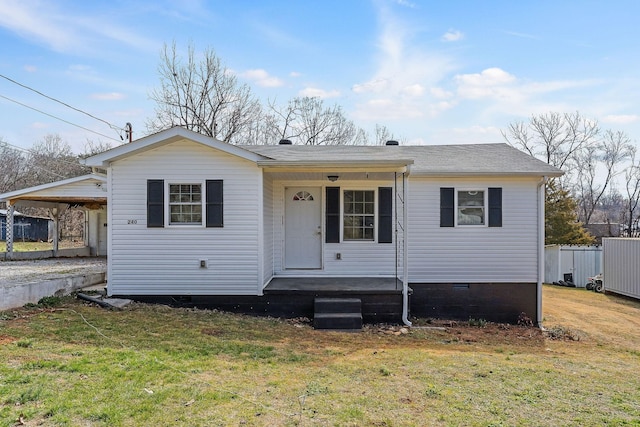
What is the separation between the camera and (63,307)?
24.8 ft

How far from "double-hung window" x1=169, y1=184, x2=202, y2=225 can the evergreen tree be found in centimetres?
1940

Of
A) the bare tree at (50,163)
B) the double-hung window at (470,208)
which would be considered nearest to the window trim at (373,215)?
the double-hung window at (470,208)

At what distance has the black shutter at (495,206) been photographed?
9.09 metres

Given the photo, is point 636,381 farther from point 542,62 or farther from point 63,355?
point 542,62

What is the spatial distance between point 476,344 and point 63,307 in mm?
7271

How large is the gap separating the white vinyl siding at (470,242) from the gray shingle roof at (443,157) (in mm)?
320

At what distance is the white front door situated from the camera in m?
9.73

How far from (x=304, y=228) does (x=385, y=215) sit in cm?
189

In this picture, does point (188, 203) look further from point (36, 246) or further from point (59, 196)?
point (36, 246)

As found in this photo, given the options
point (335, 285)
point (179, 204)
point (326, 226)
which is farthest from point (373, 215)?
point (179, 204)

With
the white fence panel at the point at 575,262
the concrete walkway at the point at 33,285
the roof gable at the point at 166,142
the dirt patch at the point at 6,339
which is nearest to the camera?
the dirt patch at the point at 6,339

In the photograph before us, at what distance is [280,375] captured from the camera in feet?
15.4

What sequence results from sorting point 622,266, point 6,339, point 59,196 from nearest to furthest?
point 6,339 → point 59,196 → point 622,266

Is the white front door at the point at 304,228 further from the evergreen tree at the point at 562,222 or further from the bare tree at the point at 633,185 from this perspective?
the bare tree at the point at 633,185
